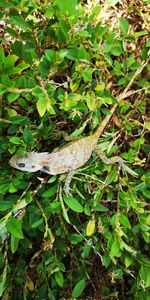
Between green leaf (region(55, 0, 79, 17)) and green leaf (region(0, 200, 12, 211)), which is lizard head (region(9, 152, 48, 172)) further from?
green leaf (region(55, 0, 79, 17))

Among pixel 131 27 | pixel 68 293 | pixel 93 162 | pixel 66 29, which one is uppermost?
pixel 66 29

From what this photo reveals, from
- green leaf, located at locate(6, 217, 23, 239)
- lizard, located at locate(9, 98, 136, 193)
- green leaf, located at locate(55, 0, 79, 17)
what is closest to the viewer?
green leaf, located at locate(55, 0, 79, 17)

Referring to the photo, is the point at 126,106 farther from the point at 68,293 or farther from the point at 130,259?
the point at 68,293

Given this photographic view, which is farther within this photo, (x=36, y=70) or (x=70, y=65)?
(x=70, y=65)

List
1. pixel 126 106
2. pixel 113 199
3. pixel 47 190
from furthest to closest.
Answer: pixel 113 199
pixel 126 106
pixel 47 190

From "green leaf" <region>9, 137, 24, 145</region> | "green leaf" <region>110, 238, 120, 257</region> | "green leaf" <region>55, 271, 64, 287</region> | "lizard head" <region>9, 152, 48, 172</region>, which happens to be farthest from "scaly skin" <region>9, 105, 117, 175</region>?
"green leaf" <region>55, 271, 64, 287</region>

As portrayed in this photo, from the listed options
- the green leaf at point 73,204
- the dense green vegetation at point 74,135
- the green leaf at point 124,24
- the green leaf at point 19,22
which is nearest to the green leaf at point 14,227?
the dense green vegetation at point 74,135

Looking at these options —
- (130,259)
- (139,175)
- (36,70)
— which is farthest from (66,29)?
(130,259)
